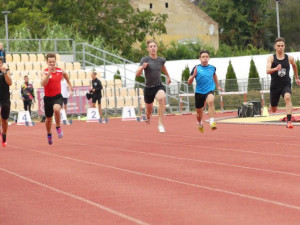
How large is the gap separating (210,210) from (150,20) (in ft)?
217

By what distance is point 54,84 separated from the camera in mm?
16672

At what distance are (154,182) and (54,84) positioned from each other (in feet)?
22.2

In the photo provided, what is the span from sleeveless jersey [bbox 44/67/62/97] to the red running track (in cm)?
107

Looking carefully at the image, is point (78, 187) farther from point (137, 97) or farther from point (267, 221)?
point (137, 97)

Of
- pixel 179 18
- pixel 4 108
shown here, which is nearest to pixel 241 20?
pixel 179 18

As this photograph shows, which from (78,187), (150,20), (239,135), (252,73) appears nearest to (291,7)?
(150,20)

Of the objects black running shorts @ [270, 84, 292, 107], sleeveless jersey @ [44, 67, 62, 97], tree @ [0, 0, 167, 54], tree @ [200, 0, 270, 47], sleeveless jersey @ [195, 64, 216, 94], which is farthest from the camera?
tree @ [200, 0, 270, 47]

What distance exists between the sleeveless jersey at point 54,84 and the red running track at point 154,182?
1072mm

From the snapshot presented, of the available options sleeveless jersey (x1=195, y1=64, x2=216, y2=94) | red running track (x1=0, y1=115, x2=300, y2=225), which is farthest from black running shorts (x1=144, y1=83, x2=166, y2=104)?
red running track (x1=0, y1=115, x2=300, y2=225)

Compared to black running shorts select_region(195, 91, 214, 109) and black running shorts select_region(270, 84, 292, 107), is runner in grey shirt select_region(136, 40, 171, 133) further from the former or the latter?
black running shorts select_region(270, 84, 292, 107)

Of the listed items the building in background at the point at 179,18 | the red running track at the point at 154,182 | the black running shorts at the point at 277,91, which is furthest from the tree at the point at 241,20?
the red running track at the point at 154,182

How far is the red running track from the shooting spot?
7656 mm

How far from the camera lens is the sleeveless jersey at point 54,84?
54.3 ft

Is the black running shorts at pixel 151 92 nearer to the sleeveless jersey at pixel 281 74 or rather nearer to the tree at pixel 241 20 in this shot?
the sleeveless jersey at pixel 281 74
